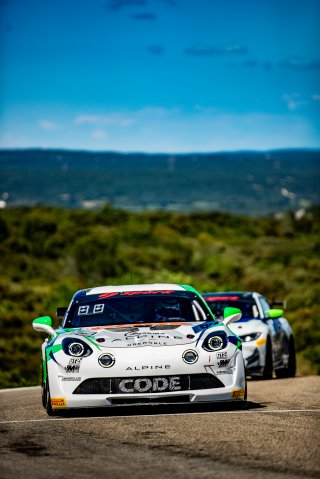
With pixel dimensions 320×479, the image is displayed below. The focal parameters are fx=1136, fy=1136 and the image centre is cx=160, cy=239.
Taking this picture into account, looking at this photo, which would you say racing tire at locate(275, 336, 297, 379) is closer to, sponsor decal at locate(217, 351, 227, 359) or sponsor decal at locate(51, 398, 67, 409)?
sponsor decal at locate(217, 351, 227, 359)

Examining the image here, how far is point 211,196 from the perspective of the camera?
3910 inches

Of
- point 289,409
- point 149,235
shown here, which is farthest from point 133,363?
point 149,235

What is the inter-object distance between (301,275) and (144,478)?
45.0 metres

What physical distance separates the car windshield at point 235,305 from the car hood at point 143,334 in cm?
700

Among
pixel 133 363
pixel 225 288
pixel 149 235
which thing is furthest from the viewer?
pixel 149 235

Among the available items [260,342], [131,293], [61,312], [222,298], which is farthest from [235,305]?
[131,293]

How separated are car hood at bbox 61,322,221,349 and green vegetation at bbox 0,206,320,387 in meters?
12.1

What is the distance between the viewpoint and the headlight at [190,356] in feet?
34.0

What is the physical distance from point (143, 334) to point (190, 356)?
55cm

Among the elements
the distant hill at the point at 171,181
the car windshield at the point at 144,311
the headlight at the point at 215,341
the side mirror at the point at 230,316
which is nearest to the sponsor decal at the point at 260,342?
the car windshield at the point at 144,311

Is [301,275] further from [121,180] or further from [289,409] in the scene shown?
[121,180]

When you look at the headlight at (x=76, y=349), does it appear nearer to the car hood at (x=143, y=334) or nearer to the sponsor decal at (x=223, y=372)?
the car hood at (x=143, y=334)

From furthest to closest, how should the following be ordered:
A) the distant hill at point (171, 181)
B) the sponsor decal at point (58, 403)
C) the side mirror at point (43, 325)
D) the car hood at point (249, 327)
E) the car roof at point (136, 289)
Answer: the distant hill at point (171, 181)
the car hood at point (249, 327)
the car roof at point (136, 289)
the side mirror at point (43, 325)
the sponsor decal at point (58, 403)

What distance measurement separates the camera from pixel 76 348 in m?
10.5
